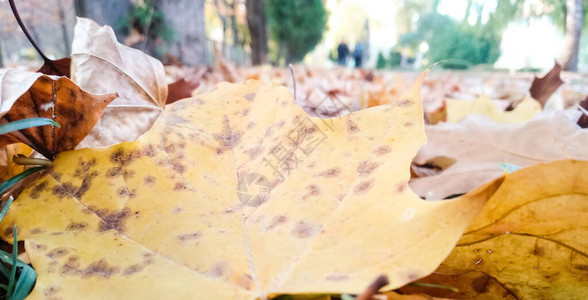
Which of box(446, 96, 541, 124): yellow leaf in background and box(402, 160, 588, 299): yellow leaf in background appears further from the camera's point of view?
box(446, 96, 541, 124): yellow leaf in background

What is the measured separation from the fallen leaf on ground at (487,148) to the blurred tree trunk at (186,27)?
3.90 m

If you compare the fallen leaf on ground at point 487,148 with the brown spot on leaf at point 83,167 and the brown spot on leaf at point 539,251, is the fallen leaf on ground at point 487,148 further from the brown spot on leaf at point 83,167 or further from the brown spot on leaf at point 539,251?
the brown spot on leaf at point 83,167

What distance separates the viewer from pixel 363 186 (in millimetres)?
306

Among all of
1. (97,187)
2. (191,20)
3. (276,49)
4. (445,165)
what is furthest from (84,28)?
(276,49)

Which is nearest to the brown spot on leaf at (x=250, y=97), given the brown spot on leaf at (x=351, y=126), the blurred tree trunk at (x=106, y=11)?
the brown spot on leaf at (x=351, y=126)

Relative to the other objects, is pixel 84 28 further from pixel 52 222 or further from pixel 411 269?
pixel 411 269

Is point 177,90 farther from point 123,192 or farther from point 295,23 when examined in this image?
point 295,23

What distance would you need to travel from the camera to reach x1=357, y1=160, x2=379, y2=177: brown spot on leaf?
32 cm

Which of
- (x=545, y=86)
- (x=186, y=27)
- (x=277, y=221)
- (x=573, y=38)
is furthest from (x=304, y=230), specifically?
(x=573, y=38)

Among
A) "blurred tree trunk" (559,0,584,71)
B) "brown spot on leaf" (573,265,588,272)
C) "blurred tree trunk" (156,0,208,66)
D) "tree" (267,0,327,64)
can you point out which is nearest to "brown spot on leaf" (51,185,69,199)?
"brown spot on leaf" (573,265,588,272)

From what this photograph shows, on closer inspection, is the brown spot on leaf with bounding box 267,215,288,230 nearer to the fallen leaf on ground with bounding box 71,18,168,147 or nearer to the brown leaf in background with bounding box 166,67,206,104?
the fallen leaf on ground with bounding box 71,18,168,147

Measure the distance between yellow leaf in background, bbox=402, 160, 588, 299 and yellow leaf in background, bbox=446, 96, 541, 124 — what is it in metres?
0.51

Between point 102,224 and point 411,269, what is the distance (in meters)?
0.25

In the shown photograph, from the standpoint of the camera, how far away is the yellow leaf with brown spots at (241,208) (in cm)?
25
